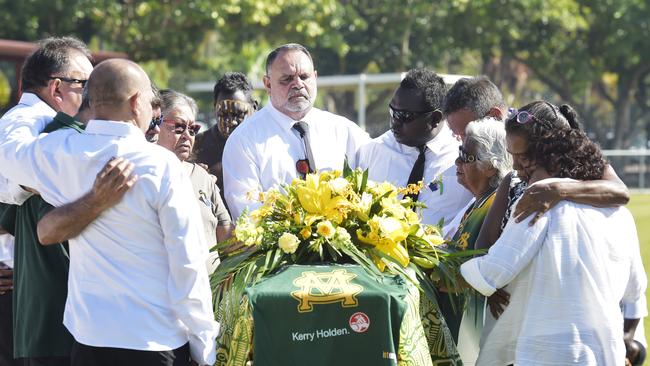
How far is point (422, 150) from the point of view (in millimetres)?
5883

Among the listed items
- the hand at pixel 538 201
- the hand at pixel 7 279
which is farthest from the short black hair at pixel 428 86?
the hand at pixel 7 279

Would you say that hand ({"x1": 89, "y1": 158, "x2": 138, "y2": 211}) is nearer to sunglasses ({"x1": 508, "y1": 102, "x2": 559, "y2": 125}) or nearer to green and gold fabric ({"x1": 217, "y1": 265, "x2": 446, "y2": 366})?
green and gold fabric ({"x1": 217, "y1": 265, "x2": 446, "y2": 366})

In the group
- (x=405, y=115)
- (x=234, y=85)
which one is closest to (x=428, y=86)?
(x=405, y=115)

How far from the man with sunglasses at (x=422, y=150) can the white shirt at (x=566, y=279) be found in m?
1.53

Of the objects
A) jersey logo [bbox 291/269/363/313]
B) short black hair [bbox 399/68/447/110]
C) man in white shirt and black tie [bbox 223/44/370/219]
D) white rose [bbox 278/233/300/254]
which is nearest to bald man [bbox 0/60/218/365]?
jersey logo [bbox 291/269/363/313]

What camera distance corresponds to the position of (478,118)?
18.5 ft

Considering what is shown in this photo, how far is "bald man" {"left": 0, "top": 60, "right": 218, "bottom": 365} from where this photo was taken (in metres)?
3.70

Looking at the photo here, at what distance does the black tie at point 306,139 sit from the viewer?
19.2 feet

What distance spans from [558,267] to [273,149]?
2237 mm

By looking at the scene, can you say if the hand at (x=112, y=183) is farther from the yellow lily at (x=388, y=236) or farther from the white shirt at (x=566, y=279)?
the white shirt at (x=566, y=279)

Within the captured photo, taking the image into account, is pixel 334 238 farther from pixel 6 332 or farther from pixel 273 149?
pixel 6 332

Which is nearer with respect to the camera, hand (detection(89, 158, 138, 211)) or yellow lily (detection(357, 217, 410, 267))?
hand (detection(89, 158, 138, 211))

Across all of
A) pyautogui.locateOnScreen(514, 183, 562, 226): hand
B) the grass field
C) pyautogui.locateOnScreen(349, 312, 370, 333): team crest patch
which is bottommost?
the grass field

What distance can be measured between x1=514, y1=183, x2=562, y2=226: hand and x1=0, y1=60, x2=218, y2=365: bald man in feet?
4.40
